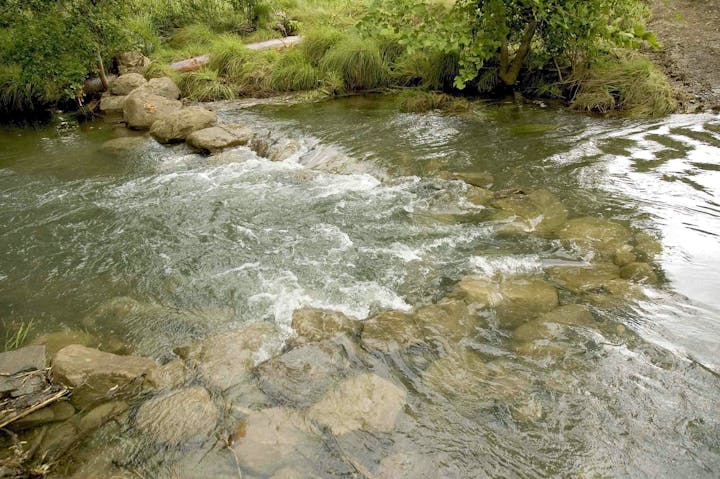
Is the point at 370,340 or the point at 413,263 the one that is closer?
the point at 370,340

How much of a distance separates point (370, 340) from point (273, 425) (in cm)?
87

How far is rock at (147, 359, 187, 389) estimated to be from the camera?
2789 millimetres

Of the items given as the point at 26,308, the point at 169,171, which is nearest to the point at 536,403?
the point at 26,308

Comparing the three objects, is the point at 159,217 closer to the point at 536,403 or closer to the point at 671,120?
the point at 536,403

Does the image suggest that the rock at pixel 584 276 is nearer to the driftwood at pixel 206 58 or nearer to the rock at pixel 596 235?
the rock at pixel 596 235

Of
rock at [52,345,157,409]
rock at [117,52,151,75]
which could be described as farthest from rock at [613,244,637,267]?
rock at [117,52,151,75]

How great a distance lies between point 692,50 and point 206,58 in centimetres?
1028

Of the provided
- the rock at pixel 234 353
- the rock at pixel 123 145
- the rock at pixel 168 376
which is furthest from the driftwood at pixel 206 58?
the rock at pixel 168 376

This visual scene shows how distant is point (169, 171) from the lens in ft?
21.4

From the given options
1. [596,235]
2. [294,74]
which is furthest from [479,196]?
[294,74]

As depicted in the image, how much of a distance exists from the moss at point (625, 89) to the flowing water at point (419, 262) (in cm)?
40

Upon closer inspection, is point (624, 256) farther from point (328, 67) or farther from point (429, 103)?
point (328, 67)

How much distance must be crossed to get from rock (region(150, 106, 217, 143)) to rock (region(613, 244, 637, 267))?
6.62 m

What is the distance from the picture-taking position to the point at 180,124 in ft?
25.5
